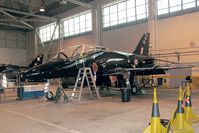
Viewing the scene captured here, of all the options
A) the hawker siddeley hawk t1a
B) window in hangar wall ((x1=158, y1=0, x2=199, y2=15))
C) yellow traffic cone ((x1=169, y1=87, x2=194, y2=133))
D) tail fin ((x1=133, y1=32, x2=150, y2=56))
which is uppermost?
window in hangar wall ((x1=158, y1=0, x2=199, y2=15))

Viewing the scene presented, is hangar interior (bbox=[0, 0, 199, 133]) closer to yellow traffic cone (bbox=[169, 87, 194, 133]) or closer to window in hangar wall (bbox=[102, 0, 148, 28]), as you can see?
window in hangar wall (bbox=[102, 0, 148, 28])

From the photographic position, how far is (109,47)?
62.7 feet

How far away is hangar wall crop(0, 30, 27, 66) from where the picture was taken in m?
28.1

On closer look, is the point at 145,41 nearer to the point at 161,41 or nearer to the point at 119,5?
the point at 161,41

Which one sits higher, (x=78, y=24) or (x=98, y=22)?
(x=78, y=24)

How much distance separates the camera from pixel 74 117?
5422 millimetres

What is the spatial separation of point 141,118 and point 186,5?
1151 centimetres

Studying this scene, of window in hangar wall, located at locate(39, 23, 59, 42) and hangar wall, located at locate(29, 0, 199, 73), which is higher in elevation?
window in hangar wall, located at locate(39, 23, 59, 42)

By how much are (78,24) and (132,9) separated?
6.70m

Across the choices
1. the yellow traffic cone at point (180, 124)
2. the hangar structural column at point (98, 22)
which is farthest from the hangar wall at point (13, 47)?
the yellow traffic cone at point (180, 124)

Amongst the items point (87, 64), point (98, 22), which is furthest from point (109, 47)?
point (87, 64)

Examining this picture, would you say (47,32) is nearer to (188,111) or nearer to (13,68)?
(13,68)

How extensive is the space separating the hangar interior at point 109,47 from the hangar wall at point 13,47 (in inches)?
4.9

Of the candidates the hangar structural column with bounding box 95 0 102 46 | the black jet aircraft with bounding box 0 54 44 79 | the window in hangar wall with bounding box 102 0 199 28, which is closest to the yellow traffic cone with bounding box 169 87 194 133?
the window in hangar wall with bounding box 102 0 199 28
